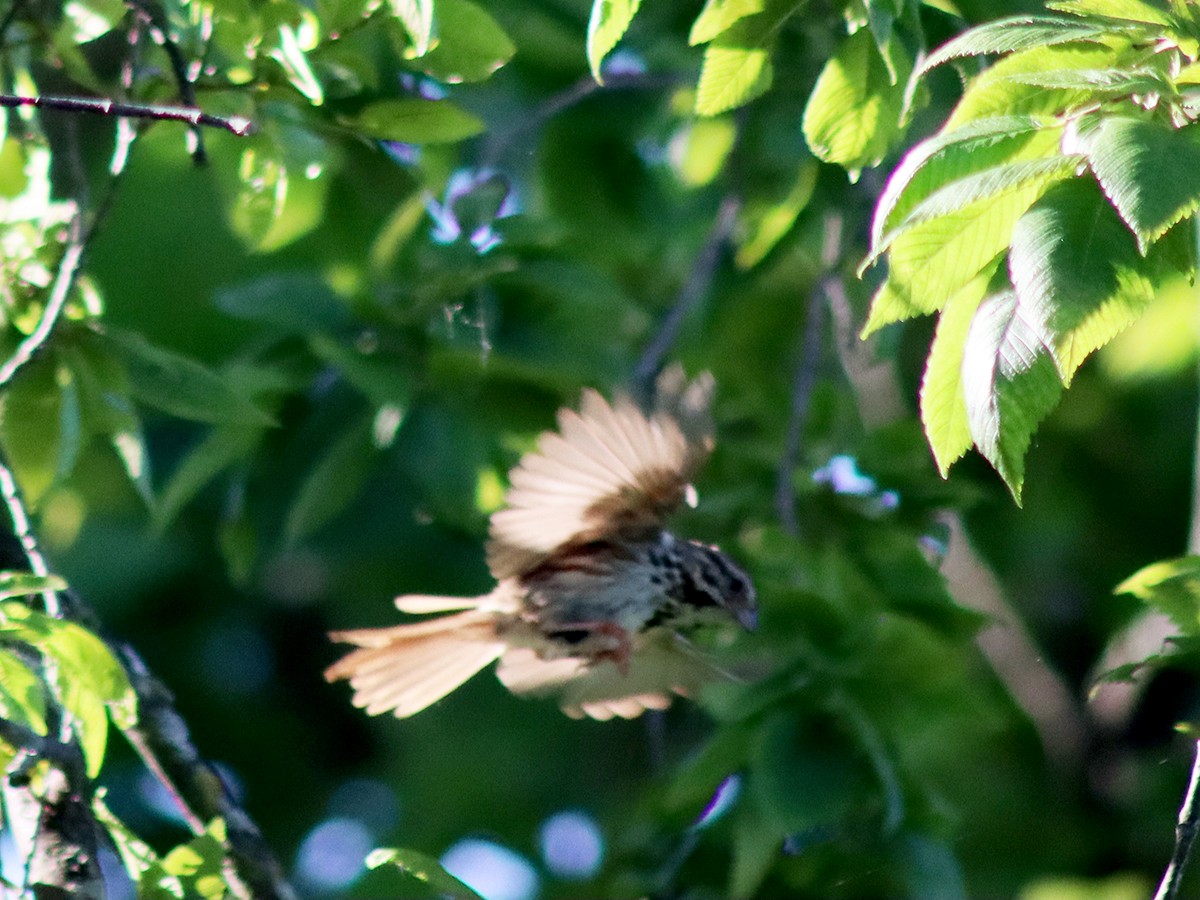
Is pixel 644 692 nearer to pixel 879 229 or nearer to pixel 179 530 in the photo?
pixel 879 229

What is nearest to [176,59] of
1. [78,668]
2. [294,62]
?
[294,62]

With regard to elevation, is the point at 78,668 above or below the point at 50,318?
below

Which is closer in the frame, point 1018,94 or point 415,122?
point 1018,94

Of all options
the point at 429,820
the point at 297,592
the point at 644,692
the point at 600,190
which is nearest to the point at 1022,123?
the point at 644,692

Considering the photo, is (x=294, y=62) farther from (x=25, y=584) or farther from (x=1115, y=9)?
(x=1115, y=9)

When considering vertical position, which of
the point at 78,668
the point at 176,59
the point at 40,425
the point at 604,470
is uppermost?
the point at 176,59

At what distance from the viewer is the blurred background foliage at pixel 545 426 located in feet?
8.36

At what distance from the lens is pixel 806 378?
151 inches

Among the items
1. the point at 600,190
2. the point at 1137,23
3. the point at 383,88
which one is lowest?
the point at 600,190

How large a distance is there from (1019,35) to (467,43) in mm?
852

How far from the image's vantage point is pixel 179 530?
561 centimetres

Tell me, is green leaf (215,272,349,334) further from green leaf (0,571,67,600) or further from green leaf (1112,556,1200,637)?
green leaf (1112,556,1200,637)

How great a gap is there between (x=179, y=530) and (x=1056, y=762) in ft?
10.9

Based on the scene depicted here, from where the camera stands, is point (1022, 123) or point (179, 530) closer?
point (1022, 123)
